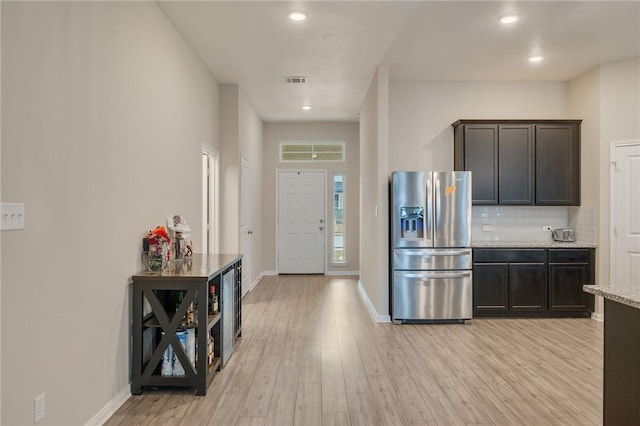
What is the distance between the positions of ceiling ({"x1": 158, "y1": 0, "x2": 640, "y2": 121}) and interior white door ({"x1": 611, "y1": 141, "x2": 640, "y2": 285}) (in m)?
1.16

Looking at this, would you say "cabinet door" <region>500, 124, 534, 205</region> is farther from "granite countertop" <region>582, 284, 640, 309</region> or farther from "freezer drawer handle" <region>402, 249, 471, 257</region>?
"granite countertop" <region>582, 284, 640, 309</region>

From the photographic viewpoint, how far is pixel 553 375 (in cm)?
320

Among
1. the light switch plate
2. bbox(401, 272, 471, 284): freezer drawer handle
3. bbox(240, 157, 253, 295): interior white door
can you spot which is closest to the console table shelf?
the light switch plate

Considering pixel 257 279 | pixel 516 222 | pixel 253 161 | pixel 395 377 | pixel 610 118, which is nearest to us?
pixel 395 377

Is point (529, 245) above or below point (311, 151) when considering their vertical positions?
below

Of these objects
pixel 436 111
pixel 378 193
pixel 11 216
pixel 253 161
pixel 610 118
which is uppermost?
pixel 436 111

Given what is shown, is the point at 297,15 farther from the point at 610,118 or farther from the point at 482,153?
the point at 610,118

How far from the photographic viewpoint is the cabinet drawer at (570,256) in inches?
193

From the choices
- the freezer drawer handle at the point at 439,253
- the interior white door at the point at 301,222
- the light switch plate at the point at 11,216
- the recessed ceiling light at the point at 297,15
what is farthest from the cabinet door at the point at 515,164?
the light switch plate at the point at 11,216

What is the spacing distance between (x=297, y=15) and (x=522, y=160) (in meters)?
3.28

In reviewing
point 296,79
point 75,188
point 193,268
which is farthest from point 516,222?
point 75,188

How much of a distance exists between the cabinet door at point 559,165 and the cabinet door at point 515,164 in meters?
0.14

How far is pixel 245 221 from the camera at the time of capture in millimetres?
6152

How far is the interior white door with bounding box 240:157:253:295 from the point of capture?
5.82m
